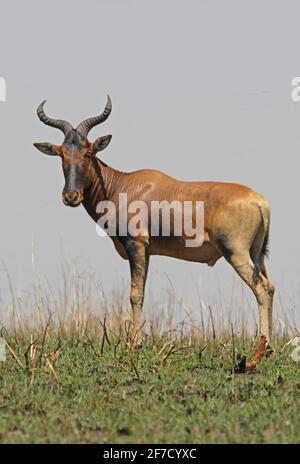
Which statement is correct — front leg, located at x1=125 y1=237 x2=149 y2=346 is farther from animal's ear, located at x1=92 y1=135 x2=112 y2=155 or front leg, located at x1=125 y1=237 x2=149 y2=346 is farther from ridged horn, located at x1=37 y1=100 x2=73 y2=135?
ridged horn, located at x1=37 y1=100 x2=73 y2=135

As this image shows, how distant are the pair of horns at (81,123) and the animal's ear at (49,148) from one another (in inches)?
9.7

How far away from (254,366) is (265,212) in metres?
2.26

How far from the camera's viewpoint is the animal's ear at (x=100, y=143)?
12609mm

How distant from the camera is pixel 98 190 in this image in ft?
42.5

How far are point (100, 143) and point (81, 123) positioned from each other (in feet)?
1.21

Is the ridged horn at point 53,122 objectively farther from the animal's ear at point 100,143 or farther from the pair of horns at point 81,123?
the animal's ear at point 100,143

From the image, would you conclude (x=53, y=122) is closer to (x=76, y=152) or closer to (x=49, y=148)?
(x=49, y=148)

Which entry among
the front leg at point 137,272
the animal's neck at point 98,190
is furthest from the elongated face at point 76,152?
the front leg at point 137,272

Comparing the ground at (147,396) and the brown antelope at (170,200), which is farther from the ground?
the brown antelope at (170,200)

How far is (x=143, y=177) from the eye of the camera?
1299cm

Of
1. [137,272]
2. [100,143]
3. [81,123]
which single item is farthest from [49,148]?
[137,272]
